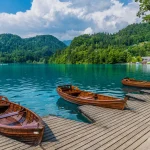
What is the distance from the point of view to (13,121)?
15211 mm

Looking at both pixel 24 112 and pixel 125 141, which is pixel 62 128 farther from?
pixel 125 141

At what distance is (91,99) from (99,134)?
936 centimetres

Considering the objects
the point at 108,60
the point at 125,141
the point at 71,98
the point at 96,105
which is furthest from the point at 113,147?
the point at 108,60

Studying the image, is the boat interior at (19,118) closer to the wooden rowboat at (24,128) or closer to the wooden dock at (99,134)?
the wooden rowboat at (24,128)

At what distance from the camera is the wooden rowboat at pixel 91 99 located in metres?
19.4

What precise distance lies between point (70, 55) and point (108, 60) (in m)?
46.8

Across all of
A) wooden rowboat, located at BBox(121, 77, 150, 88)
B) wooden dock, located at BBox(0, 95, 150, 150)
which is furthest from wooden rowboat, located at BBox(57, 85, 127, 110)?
wooden rowboat, located at BBox(121, 77, 150, 88)

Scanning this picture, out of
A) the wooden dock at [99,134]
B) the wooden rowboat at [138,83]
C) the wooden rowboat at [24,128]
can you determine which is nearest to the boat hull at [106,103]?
the wooden dock at [99,134]

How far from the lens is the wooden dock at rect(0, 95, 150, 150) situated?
11180 mm

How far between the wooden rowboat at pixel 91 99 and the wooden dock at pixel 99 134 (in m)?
1.46

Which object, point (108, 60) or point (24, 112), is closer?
point (24, 112)

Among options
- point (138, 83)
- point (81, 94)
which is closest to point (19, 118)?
point (81, 94)

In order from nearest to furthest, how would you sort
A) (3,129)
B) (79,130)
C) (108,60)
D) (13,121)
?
(3,129)
(79,130)
(13,121)
(108,60)

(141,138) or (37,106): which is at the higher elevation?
(141,138)
